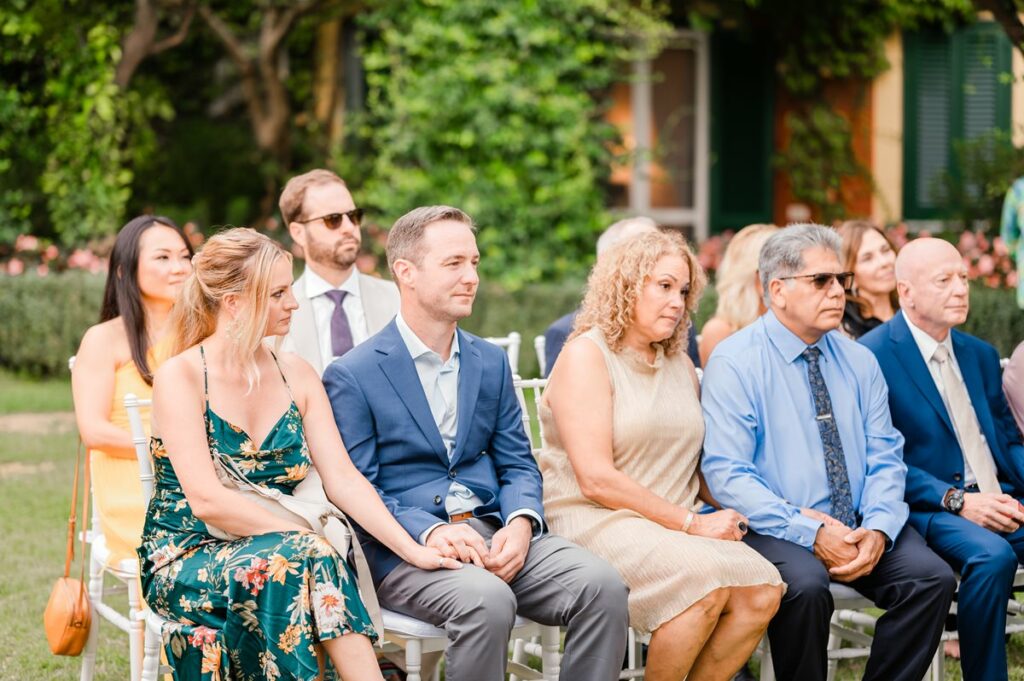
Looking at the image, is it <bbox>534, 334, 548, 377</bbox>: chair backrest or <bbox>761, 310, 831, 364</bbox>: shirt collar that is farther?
<bbox>534, 334, 548, 377</bbox>: chair backrest

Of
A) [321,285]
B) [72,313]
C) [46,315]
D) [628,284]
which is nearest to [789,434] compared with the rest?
[628,284]

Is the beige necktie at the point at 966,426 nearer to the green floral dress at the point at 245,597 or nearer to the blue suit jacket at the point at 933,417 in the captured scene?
the blue suit jacket at the point at 933,417

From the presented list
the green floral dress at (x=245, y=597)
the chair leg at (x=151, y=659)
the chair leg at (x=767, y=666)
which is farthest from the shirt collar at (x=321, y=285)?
the chair leg at (x=767, y=666)

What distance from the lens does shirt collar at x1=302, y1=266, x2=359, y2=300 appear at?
199 inches

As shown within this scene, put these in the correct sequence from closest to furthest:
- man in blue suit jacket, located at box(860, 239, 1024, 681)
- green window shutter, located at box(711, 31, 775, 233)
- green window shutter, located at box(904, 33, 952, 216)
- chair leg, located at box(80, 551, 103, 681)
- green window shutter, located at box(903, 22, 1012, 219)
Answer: chair leg, located at box(80, 551, 103, 681)
man in blue suit jacket, located at box(860, 239, 1024, 681)
green window shutter, located at box(903, 22, 1012, 219)
green window shutter, located at box(904, 33, 952, 216)
green window shutter, located at box(711, 31, 775, 233)

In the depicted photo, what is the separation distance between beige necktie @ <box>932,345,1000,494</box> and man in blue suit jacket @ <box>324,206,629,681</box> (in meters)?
1.50

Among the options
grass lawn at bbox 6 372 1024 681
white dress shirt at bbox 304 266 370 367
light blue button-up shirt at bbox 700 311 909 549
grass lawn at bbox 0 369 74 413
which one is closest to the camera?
light blue button-up shirt at bbox 700 311 909 549

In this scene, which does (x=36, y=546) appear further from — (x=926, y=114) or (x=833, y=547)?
(x=926, y=114)

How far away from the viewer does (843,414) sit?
4230 mm

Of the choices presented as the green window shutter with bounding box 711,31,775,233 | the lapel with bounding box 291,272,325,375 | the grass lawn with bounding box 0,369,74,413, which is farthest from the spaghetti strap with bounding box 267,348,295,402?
the green window shutter with bounding box 711,31,775,233

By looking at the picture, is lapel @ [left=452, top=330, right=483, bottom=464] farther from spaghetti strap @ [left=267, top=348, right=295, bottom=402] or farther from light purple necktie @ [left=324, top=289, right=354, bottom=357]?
light purple necktie @ [left=324, top=289, right=354, bottom=357]

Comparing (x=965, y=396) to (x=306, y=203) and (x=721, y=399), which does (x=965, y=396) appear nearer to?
(x=721, y=399)

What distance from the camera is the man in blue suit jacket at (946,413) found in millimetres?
4285

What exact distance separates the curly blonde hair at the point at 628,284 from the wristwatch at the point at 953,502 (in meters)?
0.99
